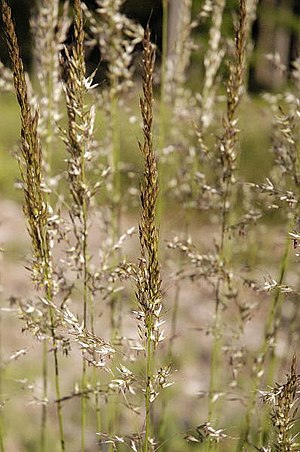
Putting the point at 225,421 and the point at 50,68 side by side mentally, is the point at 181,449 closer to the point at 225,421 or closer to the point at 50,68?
the point at 225,421

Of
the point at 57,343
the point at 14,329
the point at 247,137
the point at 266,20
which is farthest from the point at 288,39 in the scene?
the point at 57,343

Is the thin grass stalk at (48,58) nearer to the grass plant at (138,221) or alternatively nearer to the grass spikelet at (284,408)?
the grass plant at (138,221)

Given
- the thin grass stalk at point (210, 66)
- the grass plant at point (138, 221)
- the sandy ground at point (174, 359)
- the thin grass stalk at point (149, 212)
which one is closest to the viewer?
the thin grass stalk at point (149, 212)

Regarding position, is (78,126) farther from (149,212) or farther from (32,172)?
(149,212)

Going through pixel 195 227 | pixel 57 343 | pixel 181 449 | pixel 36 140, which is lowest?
pixel 195 227

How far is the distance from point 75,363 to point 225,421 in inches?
55.3

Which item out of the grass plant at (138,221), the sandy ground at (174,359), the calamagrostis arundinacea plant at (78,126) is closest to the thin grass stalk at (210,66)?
the grass plant at (138,221)

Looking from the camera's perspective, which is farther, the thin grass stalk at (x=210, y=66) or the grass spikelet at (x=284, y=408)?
the thin grass stalk at (x=210, y=66)

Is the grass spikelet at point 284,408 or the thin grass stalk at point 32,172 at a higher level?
the thin grass stalk at point 32,172

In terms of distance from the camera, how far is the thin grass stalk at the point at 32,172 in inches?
46.0

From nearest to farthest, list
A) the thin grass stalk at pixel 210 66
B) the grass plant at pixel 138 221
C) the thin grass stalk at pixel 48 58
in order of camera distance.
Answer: the grass plant at pixel 138 221 < the thin grass stalk at pixel 48 58 < the thin grass stalk at pixel 210 66

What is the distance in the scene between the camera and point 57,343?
5.08 feet

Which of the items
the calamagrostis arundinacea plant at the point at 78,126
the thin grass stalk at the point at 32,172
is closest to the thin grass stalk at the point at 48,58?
the calamagrostis arundinacea plant at the point at 78,126

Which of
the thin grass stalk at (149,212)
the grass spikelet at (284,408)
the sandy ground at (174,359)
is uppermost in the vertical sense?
the thin grass stalk at (149,212)
